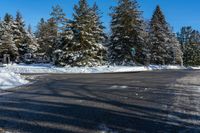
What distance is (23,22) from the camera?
6097 centimetres

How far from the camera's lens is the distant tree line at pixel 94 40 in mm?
39406

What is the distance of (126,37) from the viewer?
45031 mm

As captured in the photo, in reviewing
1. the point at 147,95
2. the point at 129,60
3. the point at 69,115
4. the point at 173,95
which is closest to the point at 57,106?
the point at 69,115

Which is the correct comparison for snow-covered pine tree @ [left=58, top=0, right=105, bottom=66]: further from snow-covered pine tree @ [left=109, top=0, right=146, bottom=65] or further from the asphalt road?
the asphalt road

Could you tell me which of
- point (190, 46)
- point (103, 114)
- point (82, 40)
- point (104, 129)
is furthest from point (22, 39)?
point (104, 129)

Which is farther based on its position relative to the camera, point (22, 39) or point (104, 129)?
point (22, 39)

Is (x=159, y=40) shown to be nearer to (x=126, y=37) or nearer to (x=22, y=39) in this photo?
(x=126, y=37)

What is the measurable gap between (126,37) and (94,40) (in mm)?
6606

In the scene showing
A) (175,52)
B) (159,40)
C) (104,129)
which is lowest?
(104,129)

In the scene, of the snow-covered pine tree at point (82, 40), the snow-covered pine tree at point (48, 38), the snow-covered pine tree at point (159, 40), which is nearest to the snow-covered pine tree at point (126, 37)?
the snow-covered pine tree at point (82, 40)

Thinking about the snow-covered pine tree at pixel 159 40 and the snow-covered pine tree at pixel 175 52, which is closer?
the snow-covered pine tree at pixel 159 40

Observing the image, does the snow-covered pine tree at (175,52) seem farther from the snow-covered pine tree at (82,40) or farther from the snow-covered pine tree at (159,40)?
the snow-covered pine tree at (82,40)

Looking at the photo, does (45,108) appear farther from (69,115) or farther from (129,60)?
(129,60)

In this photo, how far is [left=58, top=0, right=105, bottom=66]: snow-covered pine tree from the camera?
38.7 metres
